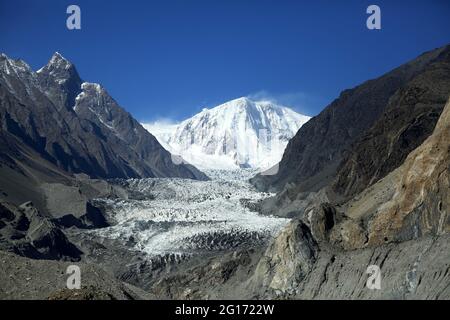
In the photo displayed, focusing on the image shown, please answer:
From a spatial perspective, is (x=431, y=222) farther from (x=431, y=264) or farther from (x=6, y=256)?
(x=6, y=256)

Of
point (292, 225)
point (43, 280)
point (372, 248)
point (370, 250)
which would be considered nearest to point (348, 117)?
point (292, 225)

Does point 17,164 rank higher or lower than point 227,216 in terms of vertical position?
higher

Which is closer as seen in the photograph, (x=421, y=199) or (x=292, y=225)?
A: (x=421, y=199)

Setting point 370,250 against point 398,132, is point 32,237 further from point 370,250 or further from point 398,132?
point 370,250

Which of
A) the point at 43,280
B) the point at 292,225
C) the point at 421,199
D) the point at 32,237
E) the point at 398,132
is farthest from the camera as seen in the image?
the point at 398,132

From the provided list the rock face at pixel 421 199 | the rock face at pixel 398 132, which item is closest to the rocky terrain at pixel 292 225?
the rock face at pixel 421 199

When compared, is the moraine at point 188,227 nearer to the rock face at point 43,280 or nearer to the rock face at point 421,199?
the rock face at point 421,199

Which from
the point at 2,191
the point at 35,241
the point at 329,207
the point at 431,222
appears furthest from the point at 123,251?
the point at 431,222

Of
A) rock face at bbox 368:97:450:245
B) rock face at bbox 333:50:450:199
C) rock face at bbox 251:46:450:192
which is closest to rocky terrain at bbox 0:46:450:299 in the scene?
rock face at bbox 368:97:450:245

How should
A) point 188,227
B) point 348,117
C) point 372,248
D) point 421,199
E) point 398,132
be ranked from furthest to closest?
point 348,117, point 188,227, point 398,132, point 421,199, point 372,248
